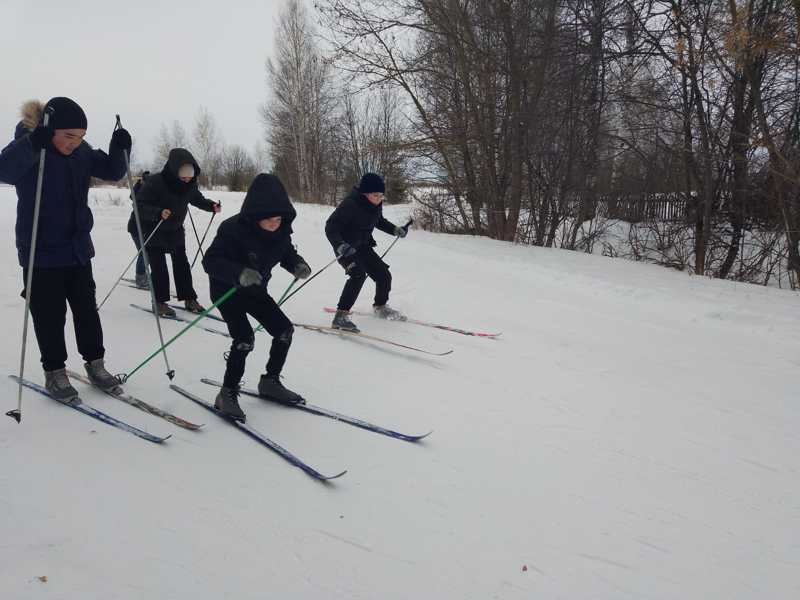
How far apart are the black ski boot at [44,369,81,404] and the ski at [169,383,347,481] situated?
60 cm

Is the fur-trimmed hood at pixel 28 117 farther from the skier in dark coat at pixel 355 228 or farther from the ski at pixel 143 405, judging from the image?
the skier in dark coat at pixel 355 228

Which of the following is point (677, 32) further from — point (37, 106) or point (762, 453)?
point (37, 106)

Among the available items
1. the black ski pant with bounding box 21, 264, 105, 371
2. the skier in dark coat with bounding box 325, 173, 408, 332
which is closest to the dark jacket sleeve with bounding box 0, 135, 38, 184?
the black ski pant with bounding box 21, 264, 105, 371

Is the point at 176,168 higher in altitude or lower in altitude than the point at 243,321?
higher

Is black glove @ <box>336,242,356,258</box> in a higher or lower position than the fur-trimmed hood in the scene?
lower

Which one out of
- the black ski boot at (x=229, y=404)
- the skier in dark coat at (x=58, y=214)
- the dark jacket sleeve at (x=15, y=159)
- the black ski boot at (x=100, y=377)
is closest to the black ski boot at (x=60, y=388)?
the skier in dark coat at (x=58, y=214)

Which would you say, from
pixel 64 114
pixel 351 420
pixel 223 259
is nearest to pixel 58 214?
pixel 64 114

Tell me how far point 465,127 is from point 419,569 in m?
12.4

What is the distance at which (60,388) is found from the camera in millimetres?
3080

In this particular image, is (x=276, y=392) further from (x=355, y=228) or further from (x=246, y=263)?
(x=355, y=228)

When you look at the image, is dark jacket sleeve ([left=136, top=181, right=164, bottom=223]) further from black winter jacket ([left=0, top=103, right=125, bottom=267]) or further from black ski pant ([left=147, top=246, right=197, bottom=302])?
black winter jacket ([left=0, top=103, right=125, bottom=267])

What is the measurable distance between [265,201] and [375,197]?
7.48ft

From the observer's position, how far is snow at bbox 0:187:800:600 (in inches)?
77.4

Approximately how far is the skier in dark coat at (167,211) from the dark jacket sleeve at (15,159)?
7.80 feet
